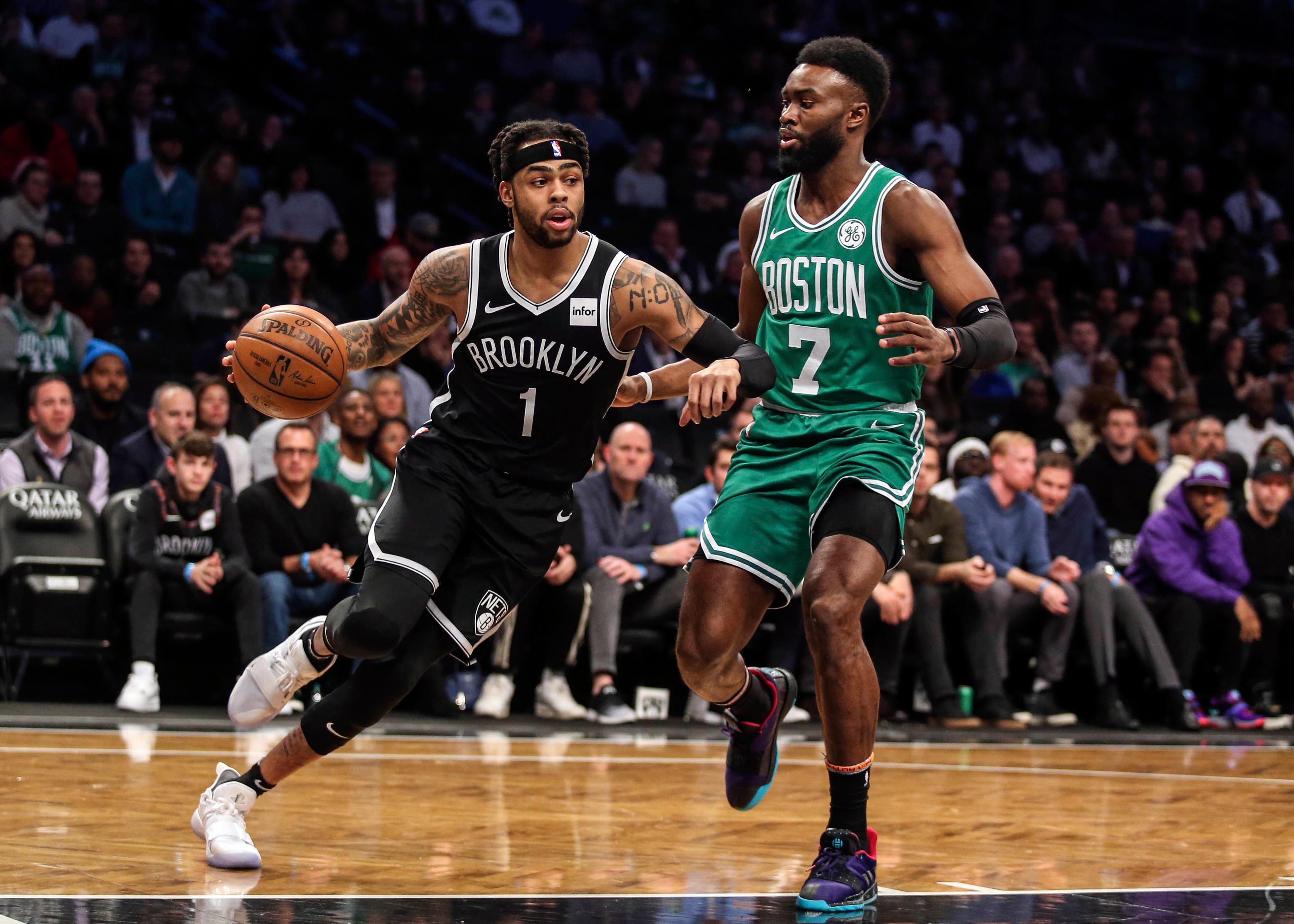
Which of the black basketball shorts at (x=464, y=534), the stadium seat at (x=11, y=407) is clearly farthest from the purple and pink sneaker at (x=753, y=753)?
the stadium seat at (x=11, y=407)

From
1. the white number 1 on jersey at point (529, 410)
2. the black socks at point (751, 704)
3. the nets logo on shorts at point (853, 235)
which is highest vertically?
the nets logo on shorts at point (853, 235)

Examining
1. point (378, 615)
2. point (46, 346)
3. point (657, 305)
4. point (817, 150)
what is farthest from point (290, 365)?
point (46, 346)

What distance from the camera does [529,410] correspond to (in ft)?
14.1

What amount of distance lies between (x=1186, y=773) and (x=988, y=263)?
7.76 meters

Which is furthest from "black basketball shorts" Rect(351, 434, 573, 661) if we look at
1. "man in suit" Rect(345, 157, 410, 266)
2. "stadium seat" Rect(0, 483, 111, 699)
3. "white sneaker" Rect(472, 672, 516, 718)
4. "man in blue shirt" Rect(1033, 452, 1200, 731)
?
"man in suit" Rect(345, 157, 410, 266)

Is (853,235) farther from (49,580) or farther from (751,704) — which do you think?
(49,580)

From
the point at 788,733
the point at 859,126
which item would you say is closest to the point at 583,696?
the point at 788,733

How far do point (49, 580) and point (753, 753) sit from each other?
4537mm

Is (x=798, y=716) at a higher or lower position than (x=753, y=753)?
lower

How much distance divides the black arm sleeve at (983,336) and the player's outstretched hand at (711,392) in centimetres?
53

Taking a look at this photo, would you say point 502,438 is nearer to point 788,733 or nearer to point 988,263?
point 788,733

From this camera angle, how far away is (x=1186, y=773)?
6828 millimetres

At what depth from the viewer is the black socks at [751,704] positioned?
4488 mm

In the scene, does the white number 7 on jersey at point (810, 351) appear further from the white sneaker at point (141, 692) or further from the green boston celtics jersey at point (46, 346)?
the green boston celtics jersey at point (46, 346)
